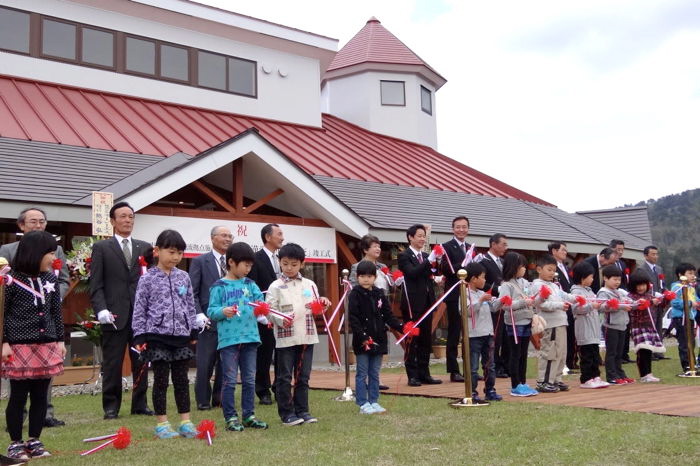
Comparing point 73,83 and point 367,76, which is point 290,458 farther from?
point 367,76

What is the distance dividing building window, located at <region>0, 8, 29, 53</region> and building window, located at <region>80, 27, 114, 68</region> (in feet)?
3.89

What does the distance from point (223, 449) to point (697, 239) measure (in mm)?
63492

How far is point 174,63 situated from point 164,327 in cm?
1298

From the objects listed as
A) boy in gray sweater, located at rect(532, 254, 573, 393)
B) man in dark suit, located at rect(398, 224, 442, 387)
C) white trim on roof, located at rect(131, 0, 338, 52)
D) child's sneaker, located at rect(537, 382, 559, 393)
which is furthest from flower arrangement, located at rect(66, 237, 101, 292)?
white trim on roof, located at rect(131, 0, 338, 52)

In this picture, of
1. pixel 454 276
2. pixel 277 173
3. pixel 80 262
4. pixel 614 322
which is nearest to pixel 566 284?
pixel 614 322

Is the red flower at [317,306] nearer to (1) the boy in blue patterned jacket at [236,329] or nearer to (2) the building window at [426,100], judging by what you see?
(1) the boy in blue patterned jacket at [236,329]

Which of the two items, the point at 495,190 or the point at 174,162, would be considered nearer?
the point at 174,162

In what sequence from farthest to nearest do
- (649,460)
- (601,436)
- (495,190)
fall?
(495,190)
(601,436)
(649,460)

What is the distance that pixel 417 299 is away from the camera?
9320 mm

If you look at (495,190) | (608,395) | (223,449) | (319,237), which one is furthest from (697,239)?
(223,449)

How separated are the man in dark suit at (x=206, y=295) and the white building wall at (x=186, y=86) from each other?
32.3 feet

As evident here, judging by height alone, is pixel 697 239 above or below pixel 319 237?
above

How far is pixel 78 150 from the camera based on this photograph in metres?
12.9

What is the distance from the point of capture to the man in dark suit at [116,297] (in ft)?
23.6
